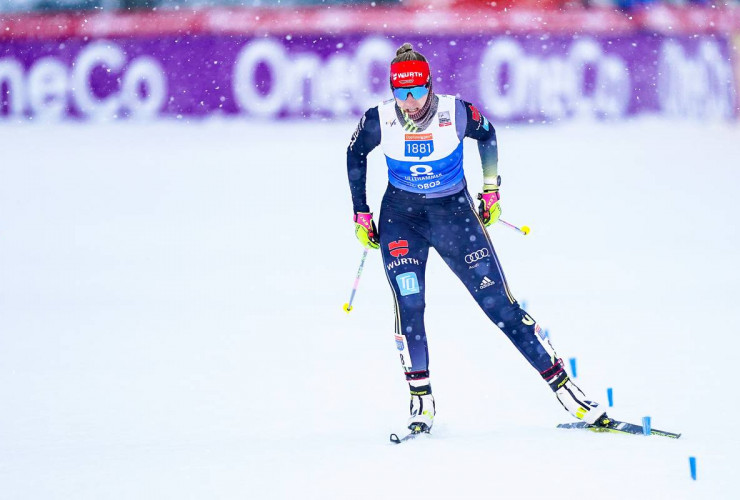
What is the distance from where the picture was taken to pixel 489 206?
516 centimetres

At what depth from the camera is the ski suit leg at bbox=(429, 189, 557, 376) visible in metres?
4.84

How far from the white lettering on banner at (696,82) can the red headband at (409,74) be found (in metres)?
11.2

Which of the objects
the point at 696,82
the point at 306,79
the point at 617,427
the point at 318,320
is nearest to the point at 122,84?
the point at 306,79

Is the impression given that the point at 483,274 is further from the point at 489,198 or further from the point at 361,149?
the point at 361,149

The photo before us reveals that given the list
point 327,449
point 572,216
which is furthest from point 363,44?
point 327,449

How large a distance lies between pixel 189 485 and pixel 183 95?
1120 cm

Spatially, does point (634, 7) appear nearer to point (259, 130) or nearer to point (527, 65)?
point (527, 65)

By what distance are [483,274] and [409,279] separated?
389 mm

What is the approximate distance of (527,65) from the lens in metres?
14.7

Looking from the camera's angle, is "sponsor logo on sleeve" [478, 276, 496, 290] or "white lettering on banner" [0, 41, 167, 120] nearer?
"sponsor logo on sleeve" [478, 276, 496, 290]

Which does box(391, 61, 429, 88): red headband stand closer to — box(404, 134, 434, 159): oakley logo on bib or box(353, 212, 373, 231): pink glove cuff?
box(404, 134, 434, 159): oakley logo on bib

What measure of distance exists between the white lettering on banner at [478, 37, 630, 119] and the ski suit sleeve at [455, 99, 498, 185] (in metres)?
9.70

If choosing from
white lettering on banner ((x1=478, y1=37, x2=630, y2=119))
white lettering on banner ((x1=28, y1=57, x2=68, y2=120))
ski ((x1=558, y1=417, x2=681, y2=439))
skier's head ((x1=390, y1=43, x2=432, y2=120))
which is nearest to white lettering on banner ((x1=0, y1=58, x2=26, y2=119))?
white lettering on banner ((x1=28, y1=57, x2=68, y2=120))

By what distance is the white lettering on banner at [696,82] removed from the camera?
49.3ft
